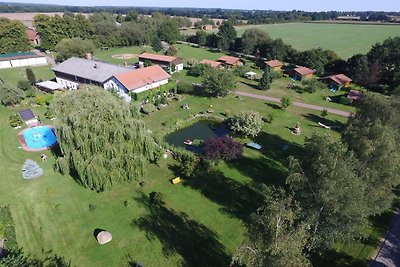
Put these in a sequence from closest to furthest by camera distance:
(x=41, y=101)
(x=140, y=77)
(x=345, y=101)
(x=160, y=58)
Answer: (x=41, y=101), (x=345, y=101), (x=140, y=77), (x=160, y=58)

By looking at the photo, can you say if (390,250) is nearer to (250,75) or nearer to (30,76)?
(250,75)

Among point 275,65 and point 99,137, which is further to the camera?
point 275,65

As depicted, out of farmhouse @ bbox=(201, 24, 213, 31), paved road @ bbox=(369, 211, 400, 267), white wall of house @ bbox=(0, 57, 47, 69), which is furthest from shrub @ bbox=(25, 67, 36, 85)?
farmhouse @ bbox=(201, 24, 213, 31)

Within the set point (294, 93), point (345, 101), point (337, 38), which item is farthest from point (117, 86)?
point (337, 38)

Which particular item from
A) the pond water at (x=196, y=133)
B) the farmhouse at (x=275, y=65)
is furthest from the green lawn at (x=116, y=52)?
the pond water at (x=196, y=133)

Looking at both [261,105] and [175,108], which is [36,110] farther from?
[261,105]

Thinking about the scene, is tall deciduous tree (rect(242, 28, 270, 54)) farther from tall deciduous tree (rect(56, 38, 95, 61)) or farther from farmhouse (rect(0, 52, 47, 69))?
farmhouse (rect(0, 52, 47, 69))

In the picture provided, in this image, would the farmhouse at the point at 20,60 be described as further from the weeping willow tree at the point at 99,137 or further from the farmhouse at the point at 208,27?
the farmhouse at the point at 208,27
